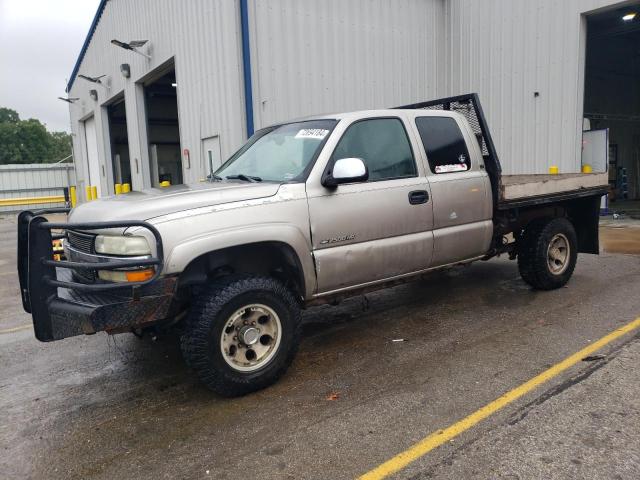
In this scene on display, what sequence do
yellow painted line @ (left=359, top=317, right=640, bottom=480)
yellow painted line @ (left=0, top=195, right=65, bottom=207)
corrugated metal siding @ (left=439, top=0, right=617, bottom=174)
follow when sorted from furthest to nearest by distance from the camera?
yellow painted line @ (left=0, top=195, right=65, bottom=207), corrugated metal siding @ (left=439, top=0, right=617, bottom=174), yellow painted line @ (left=359, top=317, right=640, bottom=480)

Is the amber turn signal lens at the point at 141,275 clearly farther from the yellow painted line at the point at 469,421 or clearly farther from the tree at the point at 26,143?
the tree at the point at 26,143

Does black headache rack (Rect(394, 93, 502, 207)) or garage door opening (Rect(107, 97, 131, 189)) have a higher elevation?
garage door opening (Rect(107, 97, 131, 189))

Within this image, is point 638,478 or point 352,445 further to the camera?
point 352,445

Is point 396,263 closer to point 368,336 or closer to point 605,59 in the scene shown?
point 368,336

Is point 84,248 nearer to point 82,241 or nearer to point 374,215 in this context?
point 82,241

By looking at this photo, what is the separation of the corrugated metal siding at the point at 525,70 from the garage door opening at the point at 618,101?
7.46 meters

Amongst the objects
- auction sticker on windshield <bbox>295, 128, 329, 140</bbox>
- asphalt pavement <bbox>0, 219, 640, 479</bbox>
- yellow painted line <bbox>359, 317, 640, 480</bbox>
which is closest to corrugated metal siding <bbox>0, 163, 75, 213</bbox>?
asphalt pavement <bbox>0, 219, 640, 479</bbox>

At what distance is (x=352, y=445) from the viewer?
9.64 ft

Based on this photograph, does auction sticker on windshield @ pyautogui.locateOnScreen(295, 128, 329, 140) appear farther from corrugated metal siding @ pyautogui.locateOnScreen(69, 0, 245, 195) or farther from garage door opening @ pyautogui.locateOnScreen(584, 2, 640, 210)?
garage door opening @ pyautogui.locateOnScreen(584, 2, 640, 210)

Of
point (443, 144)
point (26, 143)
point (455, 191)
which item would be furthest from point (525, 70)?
point (26, 143)

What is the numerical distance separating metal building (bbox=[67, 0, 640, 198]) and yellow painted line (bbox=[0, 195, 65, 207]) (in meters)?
17.0

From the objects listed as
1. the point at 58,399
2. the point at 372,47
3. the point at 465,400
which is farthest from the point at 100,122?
the point at 465,400

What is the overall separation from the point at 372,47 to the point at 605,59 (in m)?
13.0

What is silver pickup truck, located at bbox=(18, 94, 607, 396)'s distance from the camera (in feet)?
10.8
